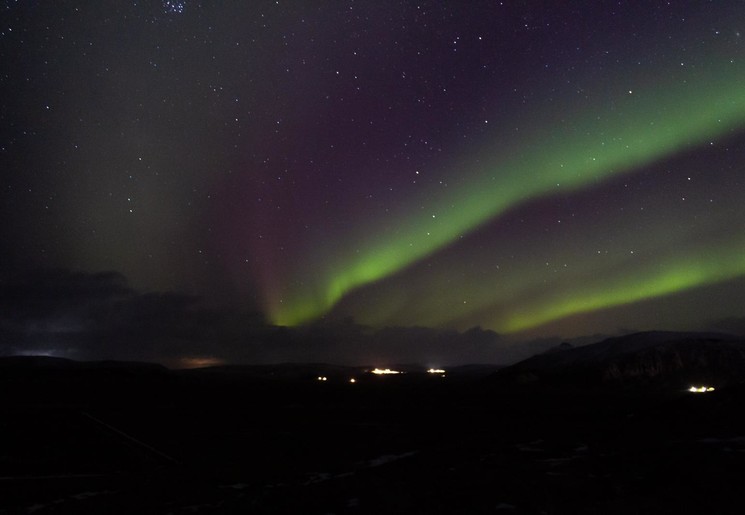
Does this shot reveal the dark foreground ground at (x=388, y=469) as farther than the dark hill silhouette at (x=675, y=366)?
No

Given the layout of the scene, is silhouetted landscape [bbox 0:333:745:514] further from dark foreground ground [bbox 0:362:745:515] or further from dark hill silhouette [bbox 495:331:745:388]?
dark hill silhouette [bbox 495:331:745:388]

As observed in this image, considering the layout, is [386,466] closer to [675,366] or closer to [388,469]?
[388,469]

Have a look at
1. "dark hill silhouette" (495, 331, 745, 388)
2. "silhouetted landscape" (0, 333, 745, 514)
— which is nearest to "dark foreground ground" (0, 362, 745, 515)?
"silhouetted landscape" (0, 333, 745, 514)

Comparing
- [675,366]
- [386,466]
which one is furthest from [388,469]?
[675,366]

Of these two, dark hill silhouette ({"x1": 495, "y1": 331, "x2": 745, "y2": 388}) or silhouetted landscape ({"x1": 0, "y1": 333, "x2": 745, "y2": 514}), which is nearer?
silhouetted landscape ({"x1": 0, "y1": 333, "x2": 745, "y2": 514})

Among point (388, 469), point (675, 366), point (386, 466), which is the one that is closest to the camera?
point (388, 469)

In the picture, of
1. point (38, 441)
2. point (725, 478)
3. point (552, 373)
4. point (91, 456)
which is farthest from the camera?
point (552, 373)

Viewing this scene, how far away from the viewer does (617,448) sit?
24484 millimetres

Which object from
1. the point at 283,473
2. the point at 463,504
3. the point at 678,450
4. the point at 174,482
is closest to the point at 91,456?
the point at 174,482

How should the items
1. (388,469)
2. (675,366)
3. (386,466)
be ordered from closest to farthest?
1. (388,469)
2. (386,466)
3. (675,366)

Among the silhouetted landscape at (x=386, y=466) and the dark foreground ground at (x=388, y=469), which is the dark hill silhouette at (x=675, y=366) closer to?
the silhouetted landscape at (x=386, y=466)

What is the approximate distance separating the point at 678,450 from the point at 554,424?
2506 cm

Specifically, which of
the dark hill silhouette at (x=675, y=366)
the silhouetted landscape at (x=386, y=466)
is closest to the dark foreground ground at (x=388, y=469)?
the silhouetted landscape at (x=386, y=466)

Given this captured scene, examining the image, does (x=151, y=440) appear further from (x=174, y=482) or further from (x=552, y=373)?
(x=552, y=373)
